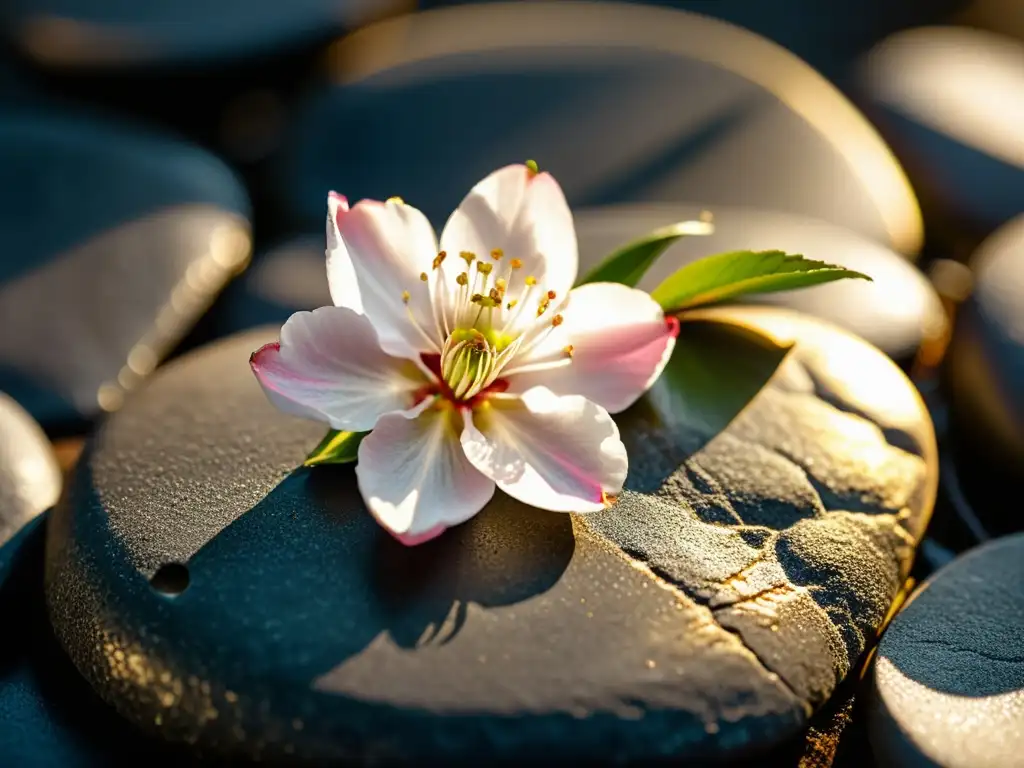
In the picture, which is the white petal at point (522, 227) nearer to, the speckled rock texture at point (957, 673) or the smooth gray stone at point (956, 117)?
the speckled rock texture at point (957, 673)

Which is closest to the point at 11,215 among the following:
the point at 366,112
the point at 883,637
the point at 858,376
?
the point at 366,112

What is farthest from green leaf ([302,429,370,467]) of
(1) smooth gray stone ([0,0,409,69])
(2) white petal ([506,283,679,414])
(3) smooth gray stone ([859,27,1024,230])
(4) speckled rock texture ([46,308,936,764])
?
(1) smooth gray stone ([0,0,409,69])

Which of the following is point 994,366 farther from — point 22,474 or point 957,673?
point 22,474

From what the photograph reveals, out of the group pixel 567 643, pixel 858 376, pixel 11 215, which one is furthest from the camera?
pixel 11 215

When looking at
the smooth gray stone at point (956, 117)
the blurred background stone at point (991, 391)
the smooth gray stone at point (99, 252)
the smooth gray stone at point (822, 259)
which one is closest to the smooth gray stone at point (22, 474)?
the smooth gray stone at point (99, 252)

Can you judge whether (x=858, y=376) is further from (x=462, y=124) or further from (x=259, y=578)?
(x=462, y=124)

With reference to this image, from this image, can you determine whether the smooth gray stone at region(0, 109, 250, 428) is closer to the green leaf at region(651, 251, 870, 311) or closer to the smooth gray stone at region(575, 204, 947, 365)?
the smooth gray stone at region(575, 204, 947, 365)

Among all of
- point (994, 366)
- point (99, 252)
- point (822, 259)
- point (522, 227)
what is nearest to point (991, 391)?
point (994, 366)
